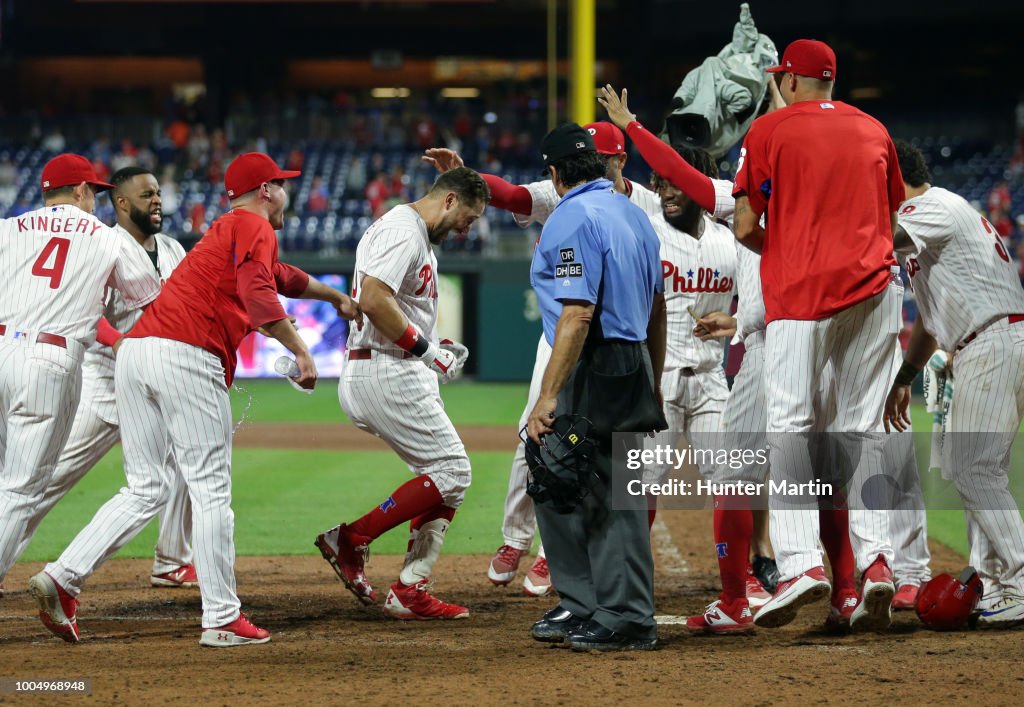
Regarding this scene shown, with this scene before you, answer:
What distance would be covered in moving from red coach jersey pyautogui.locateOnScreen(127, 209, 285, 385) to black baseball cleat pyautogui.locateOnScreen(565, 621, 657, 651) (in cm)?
176

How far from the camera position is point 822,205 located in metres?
4.61

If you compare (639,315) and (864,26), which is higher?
(864,26)

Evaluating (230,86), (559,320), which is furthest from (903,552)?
(230,86)

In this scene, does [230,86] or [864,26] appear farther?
[230,86]

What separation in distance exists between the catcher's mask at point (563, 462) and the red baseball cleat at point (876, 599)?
117 cm

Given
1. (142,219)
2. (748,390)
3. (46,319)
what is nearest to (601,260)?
(748,390)

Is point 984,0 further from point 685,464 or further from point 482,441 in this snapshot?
point 685,464

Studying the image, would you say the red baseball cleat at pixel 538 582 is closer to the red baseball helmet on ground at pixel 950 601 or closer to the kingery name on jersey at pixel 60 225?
the red baseball helmet on ground at pixel 950 601

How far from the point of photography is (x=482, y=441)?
13570mm

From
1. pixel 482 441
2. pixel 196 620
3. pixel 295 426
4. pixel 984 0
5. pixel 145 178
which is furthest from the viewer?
pixel 984 0

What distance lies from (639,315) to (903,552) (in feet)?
6.55

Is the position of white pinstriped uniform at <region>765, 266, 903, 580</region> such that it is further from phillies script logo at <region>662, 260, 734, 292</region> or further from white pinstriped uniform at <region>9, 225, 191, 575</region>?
white pinstriped uniform at <region>9, 225, 191, 575</region>

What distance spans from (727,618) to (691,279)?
5.77ft

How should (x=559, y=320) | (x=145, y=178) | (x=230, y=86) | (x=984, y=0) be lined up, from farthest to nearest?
(x=230, y=86), (x=984, y=0), (x=145, y=178), (x=559, y=320)
